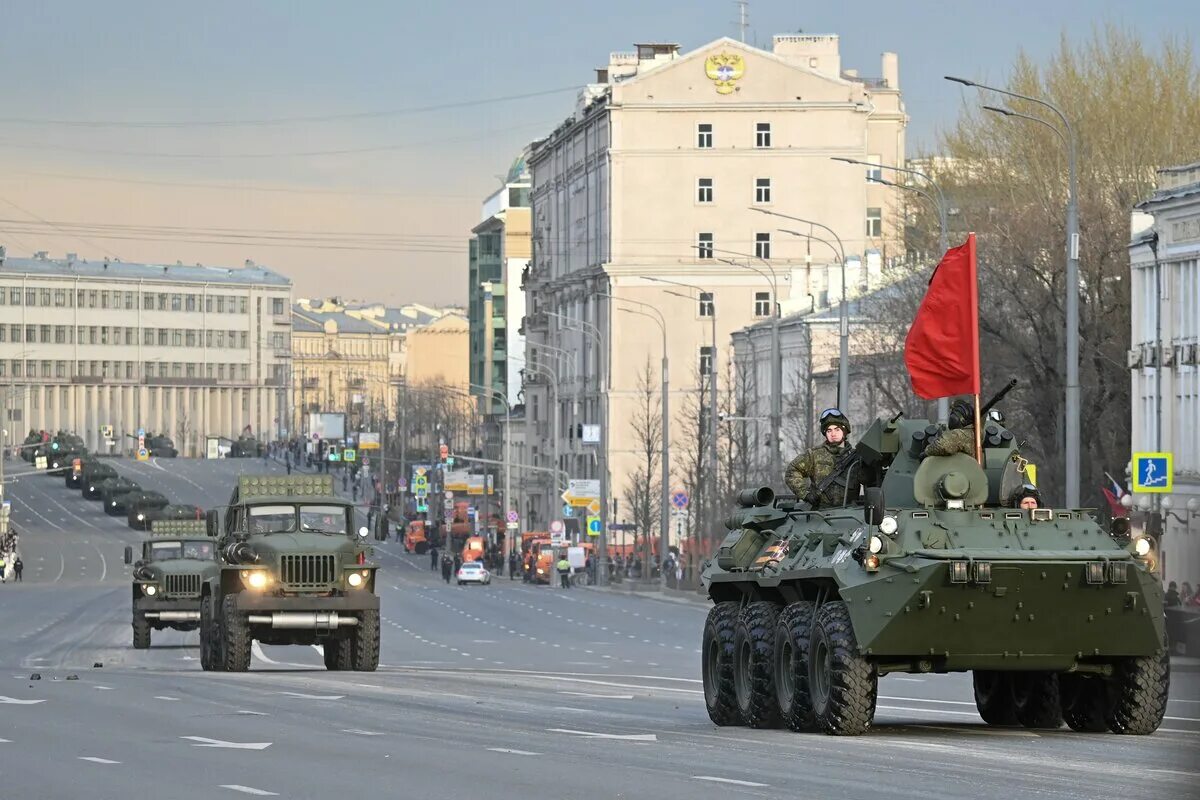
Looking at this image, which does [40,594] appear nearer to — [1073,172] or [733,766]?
[1073,172]

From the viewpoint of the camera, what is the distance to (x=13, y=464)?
7559 inches

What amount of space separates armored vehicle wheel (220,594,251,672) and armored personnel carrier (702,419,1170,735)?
14.3 m

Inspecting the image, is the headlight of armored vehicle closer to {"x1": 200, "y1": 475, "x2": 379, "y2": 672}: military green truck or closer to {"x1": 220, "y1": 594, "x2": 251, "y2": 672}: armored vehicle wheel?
{"x1": 200, "y1": 475, "x2": 379, "y2": 672}: military green truck

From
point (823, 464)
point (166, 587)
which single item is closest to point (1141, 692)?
point (823, 464)

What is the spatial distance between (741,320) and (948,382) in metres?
87.8

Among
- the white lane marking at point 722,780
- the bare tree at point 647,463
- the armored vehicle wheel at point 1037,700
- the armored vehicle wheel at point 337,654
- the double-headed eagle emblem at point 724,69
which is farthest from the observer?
the double-headed eagle emblem at point 724,69


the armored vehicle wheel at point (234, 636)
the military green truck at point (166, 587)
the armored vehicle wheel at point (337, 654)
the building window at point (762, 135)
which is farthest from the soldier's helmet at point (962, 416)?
the building window at point (762, 135)

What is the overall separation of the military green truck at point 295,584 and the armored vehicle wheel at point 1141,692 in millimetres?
14741

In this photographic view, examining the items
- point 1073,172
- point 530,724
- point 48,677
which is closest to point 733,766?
point 530,724

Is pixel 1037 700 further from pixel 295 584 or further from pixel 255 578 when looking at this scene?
pixel 255 578

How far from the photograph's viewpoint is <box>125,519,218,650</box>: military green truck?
1839 inches

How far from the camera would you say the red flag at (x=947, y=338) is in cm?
2330

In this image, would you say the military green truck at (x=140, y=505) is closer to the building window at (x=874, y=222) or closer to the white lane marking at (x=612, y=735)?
the building window at (x=874, y=222)

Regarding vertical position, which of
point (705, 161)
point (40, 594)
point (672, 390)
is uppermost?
point (705, 161)
